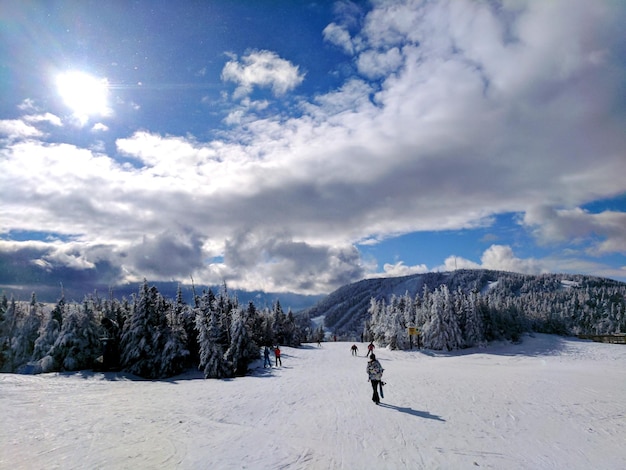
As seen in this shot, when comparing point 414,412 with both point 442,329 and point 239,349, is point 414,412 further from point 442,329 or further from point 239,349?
point 442,329

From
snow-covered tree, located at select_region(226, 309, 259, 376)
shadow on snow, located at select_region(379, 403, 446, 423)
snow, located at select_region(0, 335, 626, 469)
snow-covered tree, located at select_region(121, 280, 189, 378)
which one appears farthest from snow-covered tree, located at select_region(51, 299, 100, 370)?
shadow on snow, located at select_region(379, 403, 446, 423)

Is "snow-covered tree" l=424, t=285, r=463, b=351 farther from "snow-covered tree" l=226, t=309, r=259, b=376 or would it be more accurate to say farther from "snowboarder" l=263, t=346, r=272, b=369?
"snowboarder" l=263, t=346, r=272, b=369

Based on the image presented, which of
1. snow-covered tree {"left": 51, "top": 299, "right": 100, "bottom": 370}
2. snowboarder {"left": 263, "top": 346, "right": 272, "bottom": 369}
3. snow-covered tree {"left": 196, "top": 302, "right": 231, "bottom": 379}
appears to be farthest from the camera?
snowboarder {"left": 263, "top": 346, "right": 272, "bottom": 369}

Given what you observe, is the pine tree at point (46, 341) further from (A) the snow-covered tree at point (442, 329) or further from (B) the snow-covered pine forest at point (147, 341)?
(A) the snow-covered tree at point (442, 329)

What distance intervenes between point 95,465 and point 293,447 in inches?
195

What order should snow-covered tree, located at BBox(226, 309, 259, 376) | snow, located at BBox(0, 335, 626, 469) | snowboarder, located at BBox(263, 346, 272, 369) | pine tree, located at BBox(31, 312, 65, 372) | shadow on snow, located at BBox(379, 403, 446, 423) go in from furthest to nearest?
pine tree, located at BBox(31, 312, 65, 372)
snow-covered tree, located at BBox(226, 309, 259, 376)
snowboarder, located at BBox(263, 346, 272, 369)
shadow on snow, located at BBox(379, 403, 446, 423)
snow, located at BBox(0, 335, 626, 469)

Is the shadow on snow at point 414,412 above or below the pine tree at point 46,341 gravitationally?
below

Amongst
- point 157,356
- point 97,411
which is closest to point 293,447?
point 97,411

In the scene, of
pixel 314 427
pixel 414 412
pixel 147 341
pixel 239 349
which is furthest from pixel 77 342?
pixel 414 412

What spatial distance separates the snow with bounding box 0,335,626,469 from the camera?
32.3 ft

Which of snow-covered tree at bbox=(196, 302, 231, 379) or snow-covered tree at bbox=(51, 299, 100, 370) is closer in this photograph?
snow-covered tree at bbox=(196, 302, 231, 379)

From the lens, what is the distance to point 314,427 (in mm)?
12906

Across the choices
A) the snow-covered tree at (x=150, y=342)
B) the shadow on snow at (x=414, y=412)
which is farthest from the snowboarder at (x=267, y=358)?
the shadow on snow at (x=414, y=412)

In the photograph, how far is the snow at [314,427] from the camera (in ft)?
32.3
